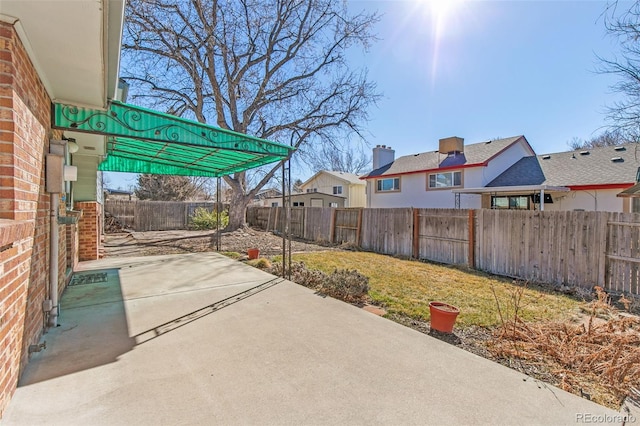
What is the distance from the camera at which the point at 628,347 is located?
10.3ft

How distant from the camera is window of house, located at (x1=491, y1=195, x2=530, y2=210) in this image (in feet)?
48.0

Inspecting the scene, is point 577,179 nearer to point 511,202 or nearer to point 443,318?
point 511,202

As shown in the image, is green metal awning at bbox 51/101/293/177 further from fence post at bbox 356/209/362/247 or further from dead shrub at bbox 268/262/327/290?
fence post at bbox 356/209/362/247

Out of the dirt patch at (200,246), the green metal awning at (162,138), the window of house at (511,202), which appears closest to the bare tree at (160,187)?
the dirt patch at (200,246)

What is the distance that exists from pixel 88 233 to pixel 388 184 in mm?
15573

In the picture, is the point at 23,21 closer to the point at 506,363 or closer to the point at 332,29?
the point at 506,363

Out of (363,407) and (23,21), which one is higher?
(23,21)

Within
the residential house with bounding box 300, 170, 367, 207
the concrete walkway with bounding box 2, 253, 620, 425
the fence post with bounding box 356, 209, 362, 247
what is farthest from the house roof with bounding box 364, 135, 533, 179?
the concrete walkway with bounding box 2, 253, 620, 425

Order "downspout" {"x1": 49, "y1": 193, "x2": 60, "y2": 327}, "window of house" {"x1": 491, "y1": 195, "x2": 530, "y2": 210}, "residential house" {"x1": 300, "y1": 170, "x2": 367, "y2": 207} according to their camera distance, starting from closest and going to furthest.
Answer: "downspout" {"x1": 49, "y1": 193, "x2": 60, "y2": 327} → "window of house" {"x1": 491, "y1": 195, "x2": 530, "y2": 210} → "residential house" {"x1": 300, "y1": 170, "x2": 367, "y2": 207}

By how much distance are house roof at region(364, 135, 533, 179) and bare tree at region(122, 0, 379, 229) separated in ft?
15.6

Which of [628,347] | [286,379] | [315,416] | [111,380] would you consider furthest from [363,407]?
[628,347]

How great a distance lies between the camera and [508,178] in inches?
592

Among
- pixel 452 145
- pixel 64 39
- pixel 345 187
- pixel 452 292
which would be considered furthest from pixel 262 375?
pixel 345 187

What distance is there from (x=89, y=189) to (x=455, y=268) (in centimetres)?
904
